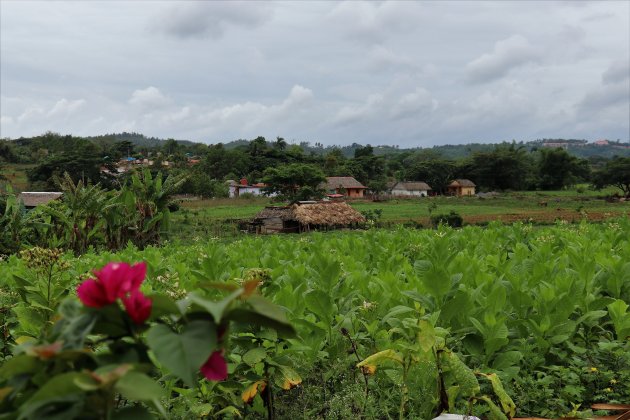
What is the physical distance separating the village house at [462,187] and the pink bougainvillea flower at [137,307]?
80.6 metres

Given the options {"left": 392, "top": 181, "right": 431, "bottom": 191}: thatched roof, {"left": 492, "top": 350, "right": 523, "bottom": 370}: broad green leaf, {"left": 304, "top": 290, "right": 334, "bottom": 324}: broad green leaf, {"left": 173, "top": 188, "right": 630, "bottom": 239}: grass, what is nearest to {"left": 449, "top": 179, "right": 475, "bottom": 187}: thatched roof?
{"left": 392, "top": 181, "right": 431, "bottom": 191}: thatched roof

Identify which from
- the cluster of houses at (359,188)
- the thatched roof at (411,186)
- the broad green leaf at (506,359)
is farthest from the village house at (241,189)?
the broad green leaf at (506,359)

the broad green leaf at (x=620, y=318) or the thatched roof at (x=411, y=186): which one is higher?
the thatched roof at (x=411, y=186)

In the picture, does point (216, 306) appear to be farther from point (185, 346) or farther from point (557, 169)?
point (557, 169)

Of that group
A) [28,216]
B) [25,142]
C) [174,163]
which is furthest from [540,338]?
[25,142]

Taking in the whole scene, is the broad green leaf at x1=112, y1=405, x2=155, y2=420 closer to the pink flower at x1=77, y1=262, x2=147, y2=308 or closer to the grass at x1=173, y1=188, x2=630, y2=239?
the pink flower at x1=77, y1=262, x2=147, y2=308

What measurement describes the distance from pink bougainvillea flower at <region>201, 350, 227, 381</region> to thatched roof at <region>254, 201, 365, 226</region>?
38191mm

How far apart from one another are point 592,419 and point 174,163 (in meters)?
83.7

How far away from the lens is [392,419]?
2.52 meters

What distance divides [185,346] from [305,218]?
38.5 m

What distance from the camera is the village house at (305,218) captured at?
39875mm

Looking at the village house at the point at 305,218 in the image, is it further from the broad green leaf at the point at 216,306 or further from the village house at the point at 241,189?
the broad green leaf at the point at 216,306

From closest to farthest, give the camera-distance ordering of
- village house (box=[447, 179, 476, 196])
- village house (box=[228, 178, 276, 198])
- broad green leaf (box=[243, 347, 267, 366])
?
broad green leaf (box=[243, 347, 267, 366]) < village house (box=[228, 178, 276, 198]) < village house (box=[447, 179, 476, 196])

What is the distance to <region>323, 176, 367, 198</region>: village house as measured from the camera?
238 feet
